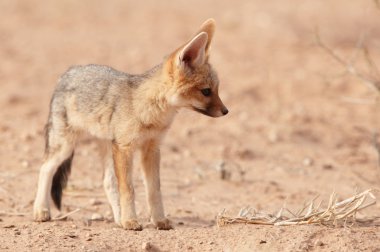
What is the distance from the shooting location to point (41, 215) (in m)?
6.33

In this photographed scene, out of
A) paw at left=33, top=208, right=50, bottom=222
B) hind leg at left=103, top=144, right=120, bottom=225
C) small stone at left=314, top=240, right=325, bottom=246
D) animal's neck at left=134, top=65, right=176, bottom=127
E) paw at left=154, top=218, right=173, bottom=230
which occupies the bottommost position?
small stone at left=314, top=240, right=325, bottom=246

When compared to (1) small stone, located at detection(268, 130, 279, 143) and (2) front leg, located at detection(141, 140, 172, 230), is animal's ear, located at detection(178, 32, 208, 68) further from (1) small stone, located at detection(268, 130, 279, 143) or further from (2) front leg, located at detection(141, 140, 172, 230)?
(1) small stone, located at detection(268, 130, 279, 143)

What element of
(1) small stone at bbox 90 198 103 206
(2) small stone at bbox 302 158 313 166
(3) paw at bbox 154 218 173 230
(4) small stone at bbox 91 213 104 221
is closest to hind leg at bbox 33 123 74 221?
(4) small stone at bbox 91 213 104 221

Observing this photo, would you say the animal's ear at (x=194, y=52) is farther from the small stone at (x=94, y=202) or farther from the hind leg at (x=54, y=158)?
the small stone at (x=94, y=202)

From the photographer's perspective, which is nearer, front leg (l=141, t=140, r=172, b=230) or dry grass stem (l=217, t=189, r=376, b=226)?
dry grass stem (l=217, t=189, r=376, b=226)

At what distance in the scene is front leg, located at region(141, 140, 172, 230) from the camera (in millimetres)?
6207

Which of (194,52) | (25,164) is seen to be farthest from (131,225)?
(25,164)

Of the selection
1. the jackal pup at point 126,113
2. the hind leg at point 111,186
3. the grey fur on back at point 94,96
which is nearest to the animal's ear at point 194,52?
the jackal pup at point 126,113

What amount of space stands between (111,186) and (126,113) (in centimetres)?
88

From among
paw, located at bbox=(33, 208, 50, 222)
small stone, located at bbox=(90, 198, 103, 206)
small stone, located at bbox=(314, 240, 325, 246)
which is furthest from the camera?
small stone, located at bbox=(90, 198, 103, 206)

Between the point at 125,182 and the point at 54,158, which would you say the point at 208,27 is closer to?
the point at 125,182

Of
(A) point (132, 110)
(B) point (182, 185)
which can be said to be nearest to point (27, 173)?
(B) point (182, 185)

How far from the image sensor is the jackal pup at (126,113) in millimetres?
5934

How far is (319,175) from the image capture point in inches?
334
